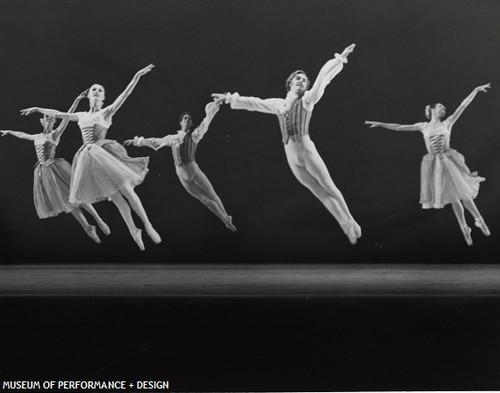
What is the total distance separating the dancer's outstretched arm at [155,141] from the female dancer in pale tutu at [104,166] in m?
0.07

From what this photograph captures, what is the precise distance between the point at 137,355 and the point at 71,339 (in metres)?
0.35

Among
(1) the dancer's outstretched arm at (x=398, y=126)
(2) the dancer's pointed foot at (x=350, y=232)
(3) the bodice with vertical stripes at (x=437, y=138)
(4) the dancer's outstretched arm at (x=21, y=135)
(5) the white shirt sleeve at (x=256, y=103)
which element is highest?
(4) the dancer's outstretched arm at (x=21, y=135)

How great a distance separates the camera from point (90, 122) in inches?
125

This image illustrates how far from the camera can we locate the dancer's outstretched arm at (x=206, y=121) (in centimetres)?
320

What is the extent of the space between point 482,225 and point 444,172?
1.13 feet

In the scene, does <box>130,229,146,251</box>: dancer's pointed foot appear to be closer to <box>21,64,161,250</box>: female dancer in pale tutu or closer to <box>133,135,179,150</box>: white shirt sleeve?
<box>21,64,161,250</box>: female dancer in pale tutu

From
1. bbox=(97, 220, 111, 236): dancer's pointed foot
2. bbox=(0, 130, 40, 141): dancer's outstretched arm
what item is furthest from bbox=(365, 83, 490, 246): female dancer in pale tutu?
bbox=(0, 130, 40, 141): dancer's outstretched arm

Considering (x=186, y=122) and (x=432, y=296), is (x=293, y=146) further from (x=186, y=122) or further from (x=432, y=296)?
(x=432, y=296)

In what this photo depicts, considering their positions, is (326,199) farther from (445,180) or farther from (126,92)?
(126,92)

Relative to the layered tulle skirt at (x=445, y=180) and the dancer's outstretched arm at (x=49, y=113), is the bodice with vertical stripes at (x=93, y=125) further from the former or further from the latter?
the layered tulle skirt at (x=445, y=180)

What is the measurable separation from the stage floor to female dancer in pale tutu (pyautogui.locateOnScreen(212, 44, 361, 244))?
0.80 feet

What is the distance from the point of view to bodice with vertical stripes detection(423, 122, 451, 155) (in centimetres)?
324

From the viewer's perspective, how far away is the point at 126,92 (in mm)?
3184

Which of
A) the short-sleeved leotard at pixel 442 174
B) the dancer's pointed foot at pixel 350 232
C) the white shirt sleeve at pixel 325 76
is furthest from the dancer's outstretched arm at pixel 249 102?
the short-sleeved leotard at pixel 442 174
